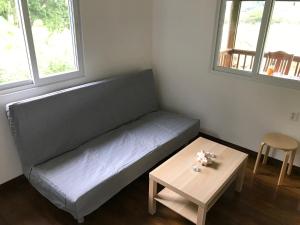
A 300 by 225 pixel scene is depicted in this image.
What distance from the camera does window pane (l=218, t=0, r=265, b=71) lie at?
239 centimetres

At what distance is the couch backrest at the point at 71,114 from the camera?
6.24 ft

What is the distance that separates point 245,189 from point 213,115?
37.5 inches

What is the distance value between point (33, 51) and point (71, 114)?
24.6 inches

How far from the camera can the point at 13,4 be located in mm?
1886

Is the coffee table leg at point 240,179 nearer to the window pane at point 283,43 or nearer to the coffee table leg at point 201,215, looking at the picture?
the coffee table leg at point 201,215

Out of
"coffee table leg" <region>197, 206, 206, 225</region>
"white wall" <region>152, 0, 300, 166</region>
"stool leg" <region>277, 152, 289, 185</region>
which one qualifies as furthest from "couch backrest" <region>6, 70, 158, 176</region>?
"stool leg" <region>277, 152, 289, 185</region>

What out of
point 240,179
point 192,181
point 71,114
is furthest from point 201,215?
point 71,114

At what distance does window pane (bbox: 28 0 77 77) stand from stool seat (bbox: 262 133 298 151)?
2072mm

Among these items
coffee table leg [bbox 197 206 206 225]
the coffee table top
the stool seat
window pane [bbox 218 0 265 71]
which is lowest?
coffee table leg [bbox 197 206 206 225]

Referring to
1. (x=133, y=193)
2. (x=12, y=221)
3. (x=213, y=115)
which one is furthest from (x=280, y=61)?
(x=12, y=221)

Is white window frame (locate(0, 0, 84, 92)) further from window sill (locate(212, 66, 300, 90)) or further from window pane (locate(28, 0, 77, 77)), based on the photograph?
window sill (locate(212, 66, 300, 90))

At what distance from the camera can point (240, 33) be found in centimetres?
255

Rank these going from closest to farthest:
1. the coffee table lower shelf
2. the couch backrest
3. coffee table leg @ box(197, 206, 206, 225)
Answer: coffee table leg @ box(197, 206, 206, 225), the coffee table lower shelf, the couch backrest

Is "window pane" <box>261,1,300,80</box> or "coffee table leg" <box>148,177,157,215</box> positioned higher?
"window pane" <box>261,1,300,80</box>
